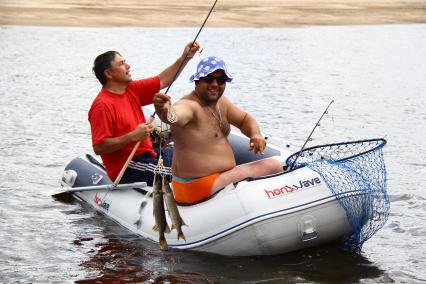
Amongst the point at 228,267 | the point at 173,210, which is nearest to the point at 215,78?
the point at 173,210

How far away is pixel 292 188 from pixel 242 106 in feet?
34.0

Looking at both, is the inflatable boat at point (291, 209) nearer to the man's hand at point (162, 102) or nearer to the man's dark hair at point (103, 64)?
the man's hand at point (162, 102)

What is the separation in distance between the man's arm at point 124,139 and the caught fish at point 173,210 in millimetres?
983

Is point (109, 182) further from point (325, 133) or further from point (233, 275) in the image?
point (325, 133)

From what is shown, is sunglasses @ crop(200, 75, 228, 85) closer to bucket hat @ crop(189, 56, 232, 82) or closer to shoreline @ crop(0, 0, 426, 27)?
bucket hat @ crop(189, 56, 232, 82)

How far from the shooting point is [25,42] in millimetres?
27953

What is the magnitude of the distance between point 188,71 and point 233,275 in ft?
53.8

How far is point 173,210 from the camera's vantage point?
7043 millimetres

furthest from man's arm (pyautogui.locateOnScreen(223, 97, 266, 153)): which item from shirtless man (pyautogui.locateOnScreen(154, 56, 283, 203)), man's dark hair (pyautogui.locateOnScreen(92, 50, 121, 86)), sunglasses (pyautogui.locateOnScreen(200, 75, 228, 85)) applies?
man's dark hair (pyautogui.locateOnScreen(92, 50, 121, 86))

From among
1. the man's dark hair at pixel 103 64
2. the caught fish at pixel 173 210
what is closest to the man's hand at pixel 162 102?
the caught fish at pixel 173 210

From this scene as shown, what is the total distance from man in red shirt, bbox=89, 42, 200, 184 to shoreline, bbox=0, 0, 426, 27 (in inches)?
911

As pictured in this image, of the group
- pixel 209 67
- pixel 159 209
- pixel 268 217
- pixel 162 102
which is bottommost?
pixel 268 217

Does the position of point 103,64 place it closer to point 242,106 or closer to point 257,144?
point 257,144

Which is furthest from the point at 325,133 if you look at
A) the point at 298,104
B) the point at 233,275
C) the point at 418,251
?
the point at 233,275
